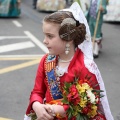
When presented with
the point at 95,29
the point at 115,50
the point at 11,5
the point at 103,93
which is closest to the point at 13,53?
the point at 95,29

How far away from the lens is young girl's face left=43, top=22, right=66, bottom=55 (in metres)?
2.57

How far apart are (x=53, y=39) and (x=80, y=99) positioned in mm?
450

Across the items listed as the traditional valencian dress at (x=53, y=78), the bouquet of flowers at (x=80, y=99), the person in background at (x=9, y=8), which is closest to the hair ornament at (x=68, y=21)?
the traditional valencian dress at (x=53, y=78)

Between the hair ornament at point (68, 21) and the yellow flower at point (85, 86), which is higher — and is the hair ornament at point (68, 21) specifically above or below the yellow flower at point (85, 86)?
above

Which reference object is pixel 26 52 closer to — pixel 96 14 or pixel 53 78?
pixel 96 14

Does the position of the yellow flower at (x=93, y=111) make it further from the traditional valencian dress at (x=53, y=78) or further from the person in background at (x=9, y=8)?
the person in background at (x=9, y=8)


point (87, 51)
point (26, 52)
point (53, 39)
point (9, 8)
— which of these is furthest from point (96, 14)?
point (9, 8)

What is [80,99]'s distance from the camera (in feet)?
8.24

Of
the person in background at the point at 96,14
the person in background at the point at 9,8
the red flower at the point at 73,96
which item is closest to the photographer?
the red flower at the point at 73,96

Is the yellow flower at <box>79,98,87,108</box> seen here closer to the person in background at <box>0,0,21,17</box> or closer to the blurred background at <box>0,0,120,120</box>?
the blurred background at <box>0,0,120,120</box>

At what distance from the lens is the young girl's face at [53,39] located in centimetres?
257

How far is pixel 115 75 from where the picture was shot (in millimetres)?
6773

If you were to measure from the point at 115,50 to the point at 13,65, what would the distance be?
2.71 meters

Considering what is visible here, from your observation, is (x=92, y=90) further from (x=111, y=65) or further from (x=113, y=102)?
(x=111, y=65)
